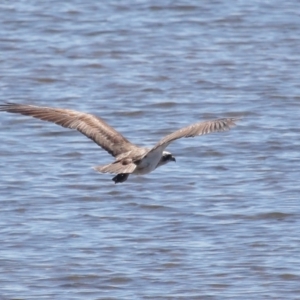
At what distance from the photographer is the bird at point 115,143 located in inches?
295

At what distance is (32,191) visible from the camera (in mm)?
9992

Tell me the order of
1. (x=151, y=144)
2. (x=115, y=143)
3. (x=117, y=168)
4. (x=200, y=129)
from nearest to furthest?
(x=200, y=129)
(x=117, y=168)
(x=115, y=143)
(x=151, y=144)

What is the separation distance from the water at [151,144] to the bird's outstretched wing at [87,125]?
0.84 meters

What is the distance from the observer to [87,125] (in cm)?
820

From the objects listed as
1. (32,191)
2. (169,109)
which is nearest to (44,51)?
(169,109)

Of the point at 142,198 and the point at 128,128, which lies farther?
the point at 128,128

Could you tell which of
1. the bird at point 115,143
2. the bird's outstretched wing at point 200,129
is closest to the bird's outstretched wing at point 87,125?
the bird at point 115,143

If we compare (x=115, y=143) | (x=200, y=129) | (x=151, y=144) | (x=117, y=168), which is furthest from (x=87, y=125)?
(x=151, y=144)

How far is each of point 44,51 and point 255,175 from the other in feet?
17.9

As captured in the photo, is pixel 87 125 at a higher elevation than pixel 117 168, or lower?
higher

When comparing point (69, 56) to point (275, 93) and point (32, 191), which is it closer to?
point (275, 93)

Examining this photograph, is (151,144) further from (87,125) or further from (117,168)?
(117,168)

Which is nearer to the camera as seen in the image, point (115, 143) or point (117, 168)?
point (117, 168)

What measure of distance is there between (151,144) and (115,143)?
2908 mm
